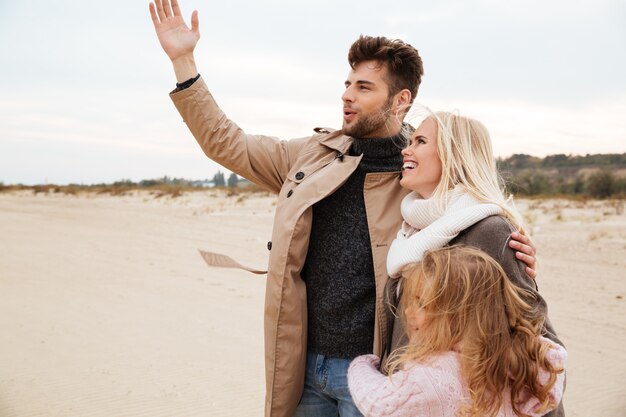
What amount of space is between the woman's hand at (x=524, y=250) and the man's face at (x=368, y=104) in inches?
32.9

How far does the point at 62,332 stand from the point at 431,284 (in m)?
5.98

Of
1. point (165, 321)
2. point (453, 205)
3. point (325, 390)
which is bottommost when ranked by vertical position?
point (165, 321)

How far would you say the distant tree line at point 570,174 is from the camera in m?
28.0

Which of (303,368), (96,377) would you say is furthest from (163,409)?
(303,368)

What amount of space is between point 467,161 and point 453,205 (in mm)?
168

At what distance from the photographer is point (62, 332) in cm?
658

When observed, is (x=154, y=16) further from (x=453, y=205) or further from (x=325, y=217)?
(x=453, y=205)

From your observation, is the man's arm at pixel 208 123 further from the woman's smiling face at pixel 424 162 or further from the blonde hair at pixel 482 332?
the blonde hair at pixel 482 332

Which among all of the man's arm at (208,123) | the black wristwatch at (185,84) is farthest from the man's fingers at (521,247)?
the black wristwatch at (185,84)

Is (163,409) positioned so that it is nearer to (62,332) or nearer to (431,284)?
(62,332)

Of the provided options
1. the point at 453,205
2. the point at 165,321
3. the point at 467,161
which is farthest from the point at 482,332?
the point at 165,321

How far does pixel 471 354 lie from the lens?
1596mm

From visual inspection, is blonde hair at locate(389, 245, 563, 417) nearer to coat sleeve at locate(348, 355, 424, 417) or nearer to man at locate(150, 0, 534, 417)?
coat sleeve at locate(348, 355, 424, 417)

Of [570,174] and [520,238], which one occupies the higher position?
[570,174]
